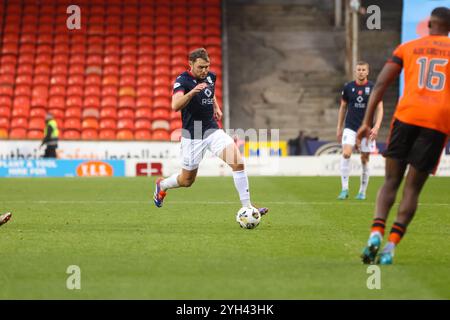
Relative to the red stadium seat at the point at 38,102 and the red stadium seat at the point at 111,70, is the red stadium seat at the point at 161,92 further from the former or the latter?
the red stadium seat at the point at 38,102

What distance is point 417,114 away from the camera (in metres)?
6.86

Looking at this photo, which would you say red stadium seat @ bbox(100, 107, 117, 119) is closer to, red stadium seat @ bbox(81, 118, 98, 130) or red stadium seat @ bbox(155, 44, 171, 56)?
red stadium seat @ bbox(81, 118, 98, 130)

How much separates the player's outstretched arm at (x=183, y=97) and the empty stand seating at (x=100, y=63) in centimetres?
1583

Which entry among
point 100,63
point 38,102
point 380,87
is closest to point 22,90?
point 38,102

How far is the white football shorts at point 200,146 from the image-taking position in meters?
10.4

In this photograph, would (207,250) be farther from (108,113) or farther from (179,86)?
(108,113)

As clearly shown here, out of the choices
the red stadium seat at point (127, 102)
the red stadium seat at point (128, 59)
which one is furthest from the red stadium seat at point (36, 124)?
the red stadium seat at point (128, 59)

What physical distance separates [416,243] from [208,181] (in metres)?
11.9

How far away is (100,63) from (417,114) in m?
22.8

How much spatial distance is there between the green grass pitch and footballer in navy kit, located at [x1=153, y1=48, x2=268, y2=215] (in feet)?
2.06

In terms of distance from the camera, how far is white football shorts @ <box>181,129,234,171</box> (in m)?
10.4

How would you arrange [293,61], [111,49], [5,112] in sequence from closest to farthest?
1. [5,112]
2. [293,61]
3. [111,49]

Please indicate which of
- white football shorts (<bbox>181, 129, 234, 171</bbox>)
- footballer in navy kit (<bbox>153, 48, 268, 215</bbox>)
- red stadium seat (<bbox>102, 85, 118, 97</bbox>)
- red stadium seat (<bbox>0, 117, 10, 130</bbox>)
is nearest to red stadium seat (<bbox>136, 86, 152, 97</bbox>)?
red stadium seat (<bbox>102, 85, 118, 97</bbox>)
